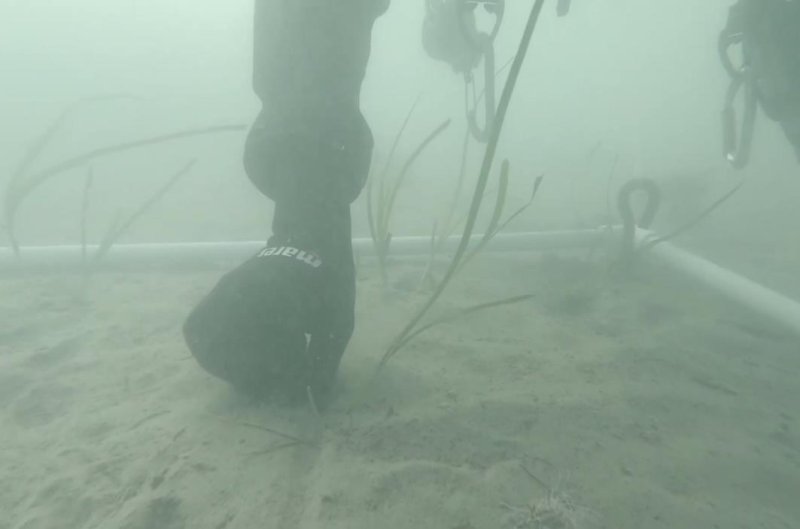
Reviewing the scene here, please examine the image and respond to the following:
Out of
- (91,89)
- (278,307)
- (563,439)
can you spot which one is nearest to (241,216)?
(278,307)

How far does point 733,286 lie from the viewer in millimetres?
1926

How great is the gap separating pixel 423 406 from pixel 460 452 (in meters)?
0.17

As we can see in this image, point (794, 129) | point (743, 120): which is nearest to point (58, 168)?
point (743, 120)

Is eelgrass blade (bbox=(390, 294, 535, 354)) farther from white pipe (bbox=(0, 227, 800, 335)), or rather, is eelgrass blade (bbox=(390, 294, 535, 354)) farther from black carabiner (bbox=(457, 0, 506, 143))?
black carabiner (bbox=(457, 0, 506, 143))

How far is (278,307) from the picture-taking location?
1.05 meters

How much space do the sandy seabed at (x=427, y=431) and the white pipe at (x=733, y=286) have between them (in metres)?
0.07

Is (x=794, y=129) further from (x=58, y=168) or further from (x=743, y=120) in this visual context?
(x=58, y=168)

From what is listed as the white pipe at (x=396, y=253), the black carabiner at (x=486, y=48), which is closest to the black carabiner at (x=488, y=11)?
the black carabiner at (x=486, y=48)

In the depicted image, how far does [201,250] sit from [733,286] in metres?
2.19

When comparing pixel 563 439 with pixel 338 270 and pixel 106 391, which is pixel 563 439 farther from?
pixel 106 391

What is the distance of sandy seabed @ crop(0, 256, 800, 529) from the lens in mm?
928

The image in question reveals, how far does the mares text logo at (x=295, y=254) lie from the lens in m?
1.18

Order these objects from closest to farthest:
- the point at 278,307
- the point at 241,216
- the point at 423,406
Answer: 1. the point at 278,307
2. the point at 423,406
3. the point at 241,216

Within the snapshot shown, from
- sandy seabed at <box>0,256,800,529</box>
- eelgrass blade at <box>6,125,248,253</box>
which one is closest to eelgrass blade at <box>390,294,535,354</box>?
sandy seabed at <box>0,256,800,529</box>
